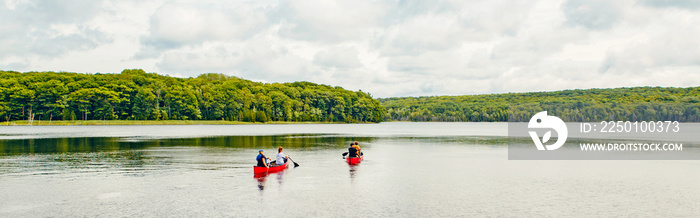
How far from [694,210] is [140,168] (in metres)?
29.9

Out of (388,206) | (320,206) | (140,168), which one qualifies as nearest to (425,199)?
(388,206)

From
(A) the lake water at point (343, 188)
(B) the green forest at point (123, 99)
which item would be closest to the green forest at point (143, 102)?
(B) the green forest at point (123, 99)

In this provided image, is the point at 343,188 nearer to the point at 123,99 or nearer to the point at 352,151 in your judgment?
the point at 352,151

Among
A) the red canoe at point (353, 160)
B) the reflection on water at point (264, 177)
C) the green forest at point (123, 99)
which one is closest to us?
the reflection on water at point (264, 177)

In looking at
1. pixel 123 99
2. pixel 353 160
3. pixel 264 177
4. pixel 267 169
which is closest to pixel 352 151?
pixel 353 160

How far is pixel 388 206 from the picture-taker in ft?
65.7

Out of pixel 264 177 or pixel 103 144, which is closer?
pixel 264 177

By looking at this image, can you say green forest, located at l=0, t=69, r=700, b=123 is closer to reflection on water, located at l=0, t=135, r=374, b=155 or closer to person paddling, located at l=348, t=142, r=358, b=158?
reflection on water, located at l=0, t=135, r=374, b=155

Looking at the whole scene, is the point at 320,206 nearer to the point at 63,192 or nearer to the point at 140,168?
the point at 63,192

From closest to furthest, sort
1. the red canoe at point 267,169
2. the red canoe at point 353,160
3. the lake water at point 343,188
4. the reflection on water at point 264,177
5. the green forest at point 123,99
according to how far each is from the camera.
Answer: the lake water at point 343,188, the reflection on water at point 264,177, the red canoe at point 267,169, the red canoe at point 353,160, the green forest at point 123,99
